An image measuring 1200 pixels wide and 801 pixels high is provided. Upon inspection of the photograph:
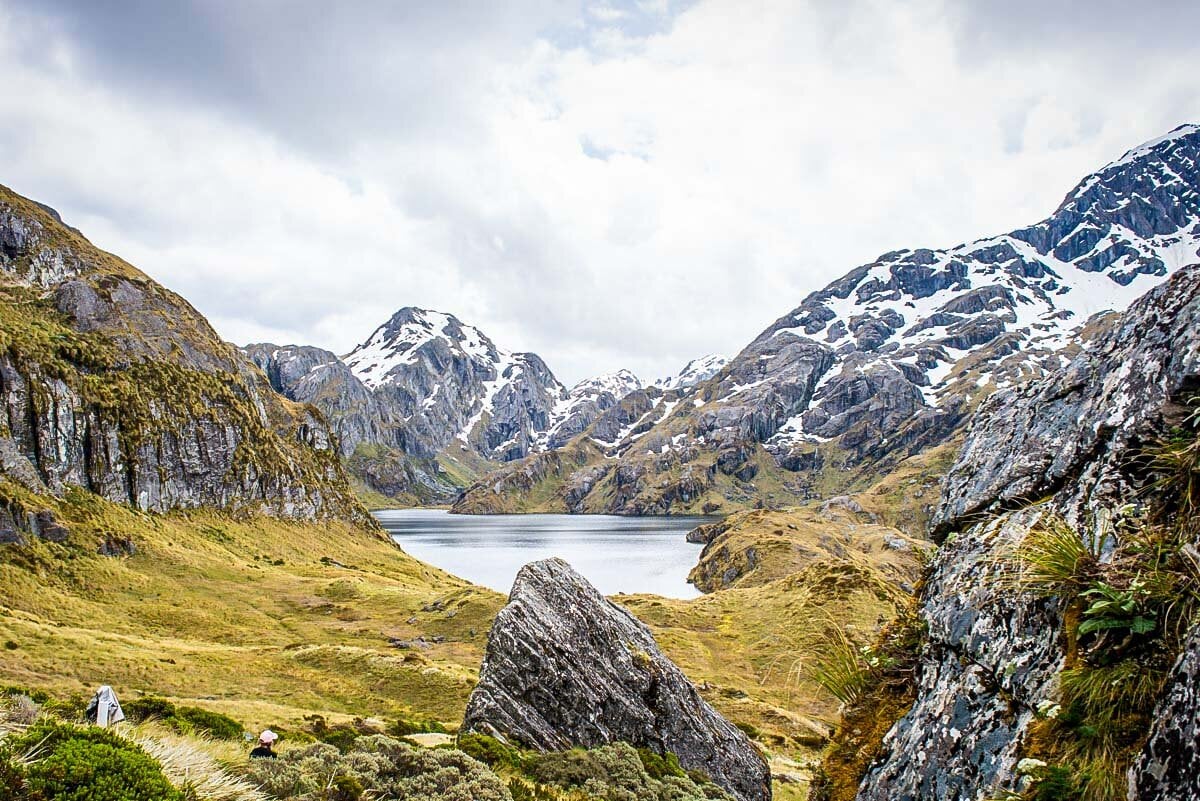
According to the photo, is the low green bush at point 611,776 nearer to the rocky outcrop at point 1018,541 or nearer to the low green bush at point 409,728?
the low green bush at point 409,728

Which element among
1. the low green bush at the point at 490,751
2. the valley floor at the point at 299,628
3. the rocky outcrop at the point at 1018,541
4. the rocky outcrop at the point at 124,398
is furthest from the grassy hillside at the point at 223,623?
the rocky outcrop at the point at 1018,541

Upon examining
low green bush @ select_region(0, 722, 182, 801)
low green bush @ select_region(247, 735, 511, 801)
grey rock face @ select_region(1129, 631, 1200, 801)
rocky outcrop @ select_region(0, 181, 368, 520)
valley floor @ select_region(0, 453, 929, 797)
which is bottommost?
valley floor @ select_region(0, 453, 929, 797)

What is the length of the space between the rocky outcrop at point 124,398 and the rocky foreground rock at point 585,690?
9644 cm

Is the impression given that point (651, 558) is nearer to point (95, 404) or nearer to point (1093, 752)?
point (95, 404)

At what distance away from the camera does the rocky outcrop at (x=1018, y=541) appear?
5.60m

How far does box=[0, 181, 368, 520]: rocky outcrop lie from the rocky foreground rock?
96435 millimetres

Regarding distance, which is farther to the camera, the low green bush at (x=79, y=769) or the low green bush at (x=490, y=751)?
the low green bush at (x=490, y=751)

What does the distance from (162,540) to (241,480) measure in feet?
147

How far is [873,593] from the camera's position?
83438 mm

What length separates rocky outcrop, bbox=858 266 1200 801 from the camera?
560 centimetres

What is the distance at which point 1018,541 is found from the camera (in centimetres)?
673

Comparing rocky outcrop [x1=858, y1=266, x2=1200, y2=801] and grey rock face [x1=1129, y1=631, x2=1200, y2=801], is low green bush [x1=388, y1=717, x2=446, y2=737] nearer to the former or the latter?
rocky outcrop [x1=858, y1=266, x2=1200, y2=801]

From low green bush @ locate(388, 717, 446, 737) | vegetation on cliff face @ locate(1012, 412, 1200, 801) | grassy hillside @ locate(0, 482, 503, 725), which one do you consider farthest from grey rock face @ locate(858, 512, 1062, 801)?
grassy hillside @ locate(0, 482, 503, 725)

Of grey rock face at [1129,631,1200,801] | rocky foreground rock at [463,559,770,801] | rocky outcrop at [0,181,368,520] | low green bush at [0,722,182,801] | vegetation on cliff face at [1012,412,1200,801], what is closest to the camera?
grey rock face at [1129,631,1200,801]
